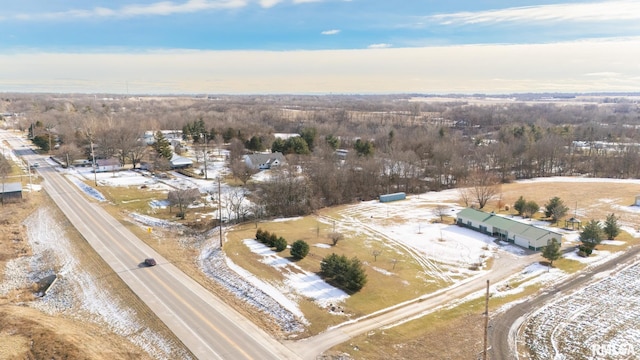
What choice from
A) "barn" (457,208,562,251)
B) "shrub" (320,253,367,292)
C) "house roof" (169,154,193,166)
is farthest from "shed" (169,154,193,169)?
"shrub" (320,253,367,292)

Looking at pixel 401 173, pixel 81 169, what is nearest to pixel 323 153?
pixel 401 173

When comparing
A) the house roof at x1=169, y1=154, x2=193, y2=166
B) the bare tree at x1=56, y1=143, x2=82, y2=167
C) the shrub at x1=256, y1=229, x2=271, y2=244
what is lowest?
the shrub at x1=256, y1=229, x2=271, y2=244

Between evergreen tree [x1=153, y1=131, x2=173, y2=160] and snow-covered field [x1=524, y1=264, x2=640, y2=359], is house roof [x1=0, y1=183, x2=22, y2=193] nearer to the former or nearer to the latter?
evergreen tree [x1=153, y1=131, x2=173, y2=160]

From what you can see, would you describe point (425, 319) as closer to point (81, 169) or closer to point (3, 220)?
point (3, 220)

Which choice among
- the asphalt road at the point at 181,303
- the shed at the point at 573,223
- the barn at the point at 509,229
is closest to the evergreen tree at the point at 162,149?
the asphalt road at the point at 181,303

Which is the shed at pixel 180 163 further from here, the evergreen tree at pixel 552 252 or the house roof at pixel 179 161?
the evergreen tree at pixel 552 252

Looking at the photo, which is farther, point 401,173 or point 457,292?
point 401,173

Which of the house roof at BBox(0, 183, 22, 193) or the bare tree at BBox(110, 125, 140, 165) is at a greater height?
the bare tree at BBox(110, 125, 140, 165)
